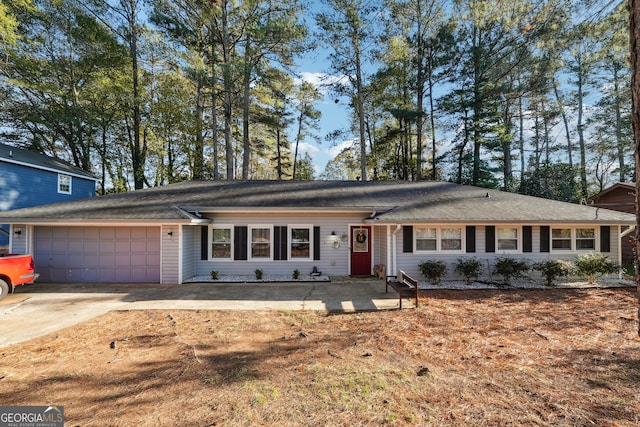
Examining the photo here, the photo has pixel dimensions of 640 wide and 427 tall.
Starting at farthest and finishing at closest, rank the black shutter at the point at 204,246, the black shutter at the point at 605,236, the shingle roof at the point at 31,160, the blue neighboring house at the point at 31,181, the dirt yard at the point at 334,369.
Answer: the shingle roof at the point at 31,160
the blue neighboring house at the point at 31,181
the black shutter at the point at 204,246
the black shutter at the point at 605,236
the dirt yard at the point at 334,369

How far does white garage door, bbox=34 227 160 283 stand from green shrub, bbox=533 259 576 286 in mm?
13377

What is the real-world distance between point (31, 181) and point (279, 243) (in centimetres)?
1526

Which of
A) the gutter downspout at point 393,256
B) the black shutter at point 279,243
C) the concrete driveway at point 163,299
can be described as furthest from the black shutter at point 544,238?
the black shutter at point 279,243

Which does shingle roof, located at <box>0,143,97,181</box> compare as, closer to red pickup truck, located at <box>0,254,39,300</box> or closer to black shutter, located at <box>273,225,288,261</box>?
red pickup truck, located at <box>0,254,39,300</box>

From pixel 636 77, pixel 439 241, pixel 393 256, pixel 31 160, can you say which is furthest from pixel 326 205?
pixel 31 160

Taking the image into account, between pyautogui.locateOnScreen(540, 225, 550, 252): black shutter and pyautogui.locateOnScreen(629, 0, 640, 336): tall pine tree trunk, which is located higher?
pyautogui.locateOnScreen(629, 0, 640, 336): tall pine tree trunk

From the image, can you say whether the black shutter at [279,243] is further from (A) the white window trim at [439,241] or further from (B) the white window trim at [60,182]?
(B) the white window trim at [60,182]

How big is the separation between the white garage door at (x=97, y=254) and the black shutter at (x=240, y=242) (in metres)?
2.59

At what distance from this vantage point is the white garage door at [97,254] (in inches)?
365

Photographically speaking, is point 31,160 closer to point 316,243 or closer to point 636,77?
point 316,243

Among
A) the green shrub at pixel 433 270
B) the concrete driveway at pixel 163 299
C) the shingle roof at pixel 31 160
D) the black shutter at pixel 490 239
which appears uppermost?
the shingle roof at pixel 31 160

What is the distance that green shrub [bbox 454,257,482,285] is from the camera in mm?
9047

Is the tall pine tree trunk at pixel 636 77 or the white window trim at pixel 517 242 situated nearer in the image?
the tall pine tree trunk at pixel 636 77

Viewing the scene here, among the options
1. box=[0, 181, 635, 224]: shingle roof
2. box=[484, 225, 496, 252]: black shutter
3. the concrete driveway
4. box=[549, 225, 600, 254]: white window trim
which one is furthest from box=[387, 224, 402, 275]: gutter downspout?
box=[549, 225, 600, 254]: white window trim
